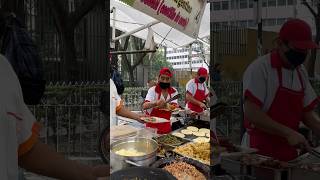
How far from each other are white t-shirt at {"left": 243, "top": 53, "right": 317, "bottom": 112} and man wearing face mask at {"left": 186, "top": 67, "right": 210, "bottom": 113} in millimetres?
2759

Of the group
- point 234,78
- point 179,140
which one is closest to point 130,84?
point 179,140

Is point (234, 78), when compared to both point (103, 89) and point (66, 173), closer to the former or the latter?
point (103, 89)

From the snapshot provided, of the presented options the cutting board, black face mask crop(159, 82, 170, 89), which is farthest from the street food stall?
black face mask crop(159, 82, 170, 89)

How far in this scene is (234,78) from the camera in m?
1.42

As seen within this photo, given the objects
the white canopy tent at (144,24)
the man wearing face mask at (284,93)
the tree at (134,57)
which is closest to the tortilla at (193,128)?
the white canopy tent at (144,24)

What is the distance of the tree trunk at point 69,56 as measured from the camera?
4.02 feet

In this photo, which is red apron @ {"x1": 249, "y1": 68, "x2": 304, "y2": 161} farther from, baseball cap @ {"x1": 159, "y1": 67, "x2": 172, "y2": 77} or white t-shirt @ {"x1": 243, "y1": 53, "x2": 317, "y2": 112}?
baseball cap @ {"x1": 159, "y1": 67, "x2": 172, "y2": 77}

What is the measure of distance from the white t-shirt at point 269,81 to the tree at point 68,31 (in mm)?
648

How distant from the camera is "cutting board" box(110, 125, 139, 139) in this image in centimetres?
274

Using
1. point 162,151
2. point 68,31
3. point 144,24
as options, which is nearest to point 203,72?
point 144,24

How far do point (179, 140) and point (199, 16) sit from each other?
1.06 metres

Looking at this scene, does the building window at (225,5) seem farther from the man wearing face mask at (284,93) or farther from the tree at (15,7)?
the tree at (15,7)

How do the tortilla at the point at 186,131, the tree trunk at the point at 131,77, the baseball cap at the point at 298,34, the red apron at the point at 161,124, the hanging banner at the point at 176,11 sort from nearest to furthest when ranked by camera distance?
1. the baseball cap at the point at 298,34
2. the hanging banner at the point at 176,11
3. the tortilla at the point at 186,131
4. the red apron at the point at 161,124
5. the tree trunk at the point at 131,77

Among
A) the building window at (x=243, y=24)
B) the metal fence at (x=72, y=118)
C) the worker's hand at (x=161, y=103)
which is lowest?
the worker's hand at (x=161, y=103)
